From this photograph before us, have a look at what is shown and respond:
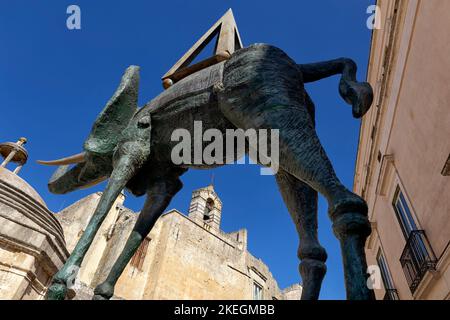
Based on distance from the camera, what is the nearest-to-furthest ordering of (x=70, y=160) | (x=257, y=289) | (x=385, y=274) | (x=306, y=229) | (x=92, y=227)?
(x=306, y=229)
(x=92, y=227)
(x=70, y=160)
(x=385, y=274)
(x=257, y=289)

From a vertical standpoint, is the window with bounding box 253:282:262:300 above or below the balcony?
above

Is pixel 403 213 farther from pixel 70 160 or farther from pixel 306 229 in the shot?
Answer: pixel 70 160

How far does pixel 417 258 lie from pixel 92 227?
6.72 meters

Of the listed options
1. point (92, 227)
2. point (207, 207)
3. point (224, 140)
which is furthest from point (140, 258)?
point (224, 140)

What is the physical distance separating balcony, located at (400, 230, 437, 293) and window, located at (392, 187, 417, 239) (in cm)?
68

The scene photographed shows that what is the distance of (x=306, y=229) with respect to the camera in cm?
227

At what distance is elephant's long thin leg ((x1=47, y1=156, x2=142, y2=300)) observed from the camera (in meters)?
2.01

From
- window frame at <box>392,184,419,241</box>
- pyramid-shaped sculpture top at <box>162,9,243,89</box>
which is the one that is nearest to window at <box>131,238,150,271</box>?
window frame at <box>392,184,419,241</box>

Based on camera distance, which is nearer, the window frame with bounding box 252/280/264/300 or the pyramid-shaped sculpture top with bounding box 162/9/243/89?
the pyramid-shaped sculpture top with bounding box 162/9/243/89

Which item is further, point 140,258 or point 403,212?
point 140,258

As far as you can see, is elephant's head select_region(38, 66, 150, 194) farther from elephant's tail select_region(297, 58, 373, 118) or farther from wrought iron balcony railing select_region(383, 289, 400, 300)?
wrought iron balcony railing select_region(383, 289, 400, 300)

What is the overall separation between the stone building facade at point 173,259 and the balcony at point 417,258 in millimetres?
17444

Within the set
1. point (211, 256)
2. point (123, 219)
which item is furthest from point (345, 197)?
point (123, 219)

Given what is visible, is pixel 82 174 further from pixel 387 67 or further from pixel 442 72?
pixel 387 67
